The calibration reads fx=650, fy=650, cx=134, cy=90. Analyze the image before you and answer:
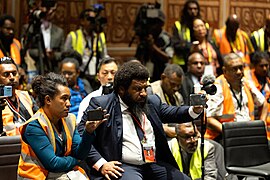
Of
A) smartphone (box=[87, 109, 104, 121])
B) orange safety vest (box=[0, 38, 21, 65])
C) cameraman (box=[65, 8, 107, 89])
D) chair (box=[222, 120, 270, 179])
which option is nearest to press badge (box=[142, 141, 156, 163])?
smartphone (box=[87, 109, 104, 121])

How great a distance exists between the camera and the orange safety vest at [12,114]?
456cm

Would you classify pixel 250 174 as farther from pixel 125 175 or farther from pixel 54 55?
pixel 54 55

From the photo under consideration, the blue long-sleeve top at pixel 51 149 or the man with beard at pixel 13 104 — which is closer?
the blue long-sleeve top at pixel 51 149

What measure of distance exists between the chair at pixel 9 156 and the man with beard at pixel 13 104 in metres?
0.36

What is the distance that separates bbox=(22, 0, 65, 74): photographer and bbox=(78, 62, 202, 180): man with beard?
2357 millimetres

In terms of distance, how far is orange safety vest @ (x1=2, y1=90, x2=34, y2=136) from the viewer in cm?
456

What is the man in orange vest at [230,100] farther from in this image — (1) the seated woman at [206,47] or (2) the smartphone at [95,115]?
(2) the smartphone at [95,115]

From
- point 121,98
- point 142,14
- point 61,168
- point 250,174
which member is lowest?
point 250,174

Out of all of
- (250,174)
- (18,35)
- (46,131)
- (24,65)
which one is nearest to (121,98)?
(46,131)

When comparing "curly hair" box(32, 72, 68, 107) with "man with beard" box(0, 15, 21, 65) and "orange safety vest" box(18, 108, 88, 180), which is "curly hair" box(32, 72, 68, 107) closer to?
"orange safety vest" box(18, 108, 88, 180)

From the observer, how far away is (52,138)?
3873 mm

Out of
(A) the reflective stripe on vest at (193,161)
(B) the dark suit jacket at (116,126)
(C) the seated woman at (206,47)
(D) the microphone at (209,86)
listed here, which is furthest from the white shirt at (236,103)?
(B) the dark suit jacket at (116,126)

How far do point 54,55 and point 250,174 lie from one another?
291 centimetres

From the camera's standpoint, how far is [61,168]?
3826mm
